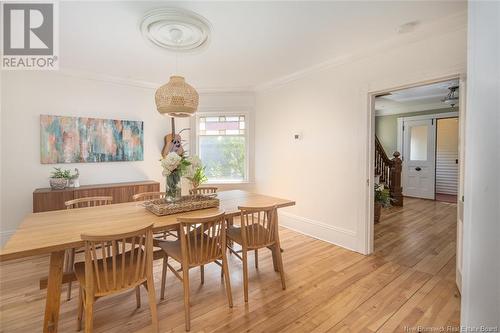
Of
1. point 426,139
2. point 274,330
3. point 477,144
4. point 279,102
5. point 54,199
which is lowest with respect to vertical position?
point 274,330

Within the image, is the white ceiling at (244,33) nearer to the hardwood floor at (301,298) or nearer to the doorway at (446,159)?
the hardwood floor at (301,298)

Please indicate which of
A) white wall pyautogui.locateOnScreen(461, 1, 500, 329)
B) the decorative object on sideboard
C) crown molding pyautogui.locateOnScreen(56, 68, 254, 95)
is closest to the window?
crown molding pyautogui.locateOnScreen(56, 68, 254, 95)

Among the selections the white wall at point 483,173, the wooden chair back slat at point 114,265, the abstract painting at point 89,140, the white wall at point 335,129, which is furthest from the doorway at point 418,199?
the abstract painting at point 89,140

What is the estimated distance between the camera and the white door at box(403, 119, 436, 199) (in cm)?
638

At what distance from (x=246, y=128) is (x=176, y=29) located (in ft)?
9.24

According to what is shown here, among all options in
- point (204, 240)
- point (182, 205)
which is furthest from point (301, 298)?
point (182, 205)

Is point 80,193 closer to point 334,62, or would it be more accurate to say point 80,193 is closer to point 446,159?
point 334,62

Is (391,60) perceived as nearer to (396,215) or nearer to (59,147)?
(396,215)

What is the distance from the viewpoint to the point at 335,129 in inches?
136

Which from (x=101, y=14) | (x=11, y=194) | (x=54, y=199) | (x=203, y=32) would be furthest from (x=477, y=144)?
(x=11, y=194)

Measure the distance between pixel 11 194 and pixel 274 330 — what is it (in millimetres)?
3942

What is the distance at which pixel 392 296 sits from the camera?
221 centimetres

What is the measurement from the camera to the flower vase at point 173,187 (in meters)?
2.36

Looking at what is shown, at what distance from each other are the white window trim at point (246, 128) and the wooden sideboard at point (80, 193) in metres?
1.22
